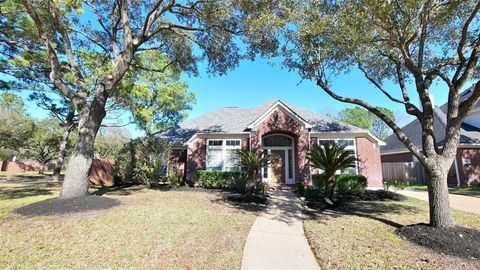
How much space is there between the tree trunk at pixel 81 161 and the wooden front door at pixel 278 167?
10695mm

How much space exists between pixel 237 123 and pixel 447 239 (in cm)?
1430

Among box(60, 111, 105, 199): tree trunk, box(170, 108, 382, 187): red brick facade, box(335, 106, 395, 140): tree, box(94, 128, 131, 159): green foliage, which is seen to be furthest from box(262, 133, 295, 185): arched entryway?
box(335, 106, 395, 140): tree

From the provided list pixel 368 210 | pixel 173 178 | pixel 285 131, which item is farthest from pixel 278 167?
pixel 368 210

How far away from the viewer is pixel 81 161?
8945mm

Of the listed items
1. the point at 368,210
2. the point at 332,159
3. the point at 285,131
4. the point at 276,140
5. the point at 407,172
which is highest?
the point at 285,131

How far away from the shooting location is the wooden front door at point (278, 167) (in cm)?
1653

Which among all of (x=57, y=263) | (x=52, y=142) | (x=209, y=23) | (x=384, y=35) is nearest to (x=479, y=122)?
(x=384, y=35)

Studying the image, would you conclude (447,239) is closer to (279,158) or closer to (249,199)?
(249,199)

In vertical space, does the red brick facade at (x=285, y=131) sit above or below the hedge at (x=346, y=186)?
above

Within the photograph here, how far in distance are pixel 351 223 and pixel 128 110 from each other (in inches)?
806

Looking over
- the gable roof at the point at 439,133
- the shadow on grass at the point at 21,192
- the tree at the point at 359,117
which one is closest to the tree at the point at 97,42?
the shadow on grass at the point at 21,192

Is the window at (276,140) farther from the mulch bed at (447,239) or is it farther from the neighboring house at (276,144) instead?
the mulch bed at (447,239)

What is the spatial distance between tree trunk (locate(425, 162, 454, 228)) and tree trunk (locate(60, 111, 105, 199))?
35.4 feet

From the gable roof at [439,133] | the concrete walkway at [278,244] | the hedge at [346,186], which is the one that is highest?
the gable roof at [439,133]
